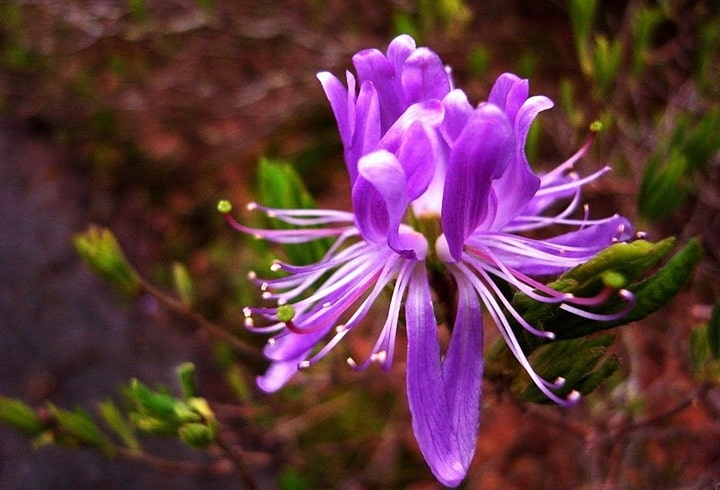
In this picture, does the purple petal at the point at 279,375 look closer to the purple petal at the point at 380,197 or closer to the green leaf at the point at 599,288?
the purple petal at the point at 380,197

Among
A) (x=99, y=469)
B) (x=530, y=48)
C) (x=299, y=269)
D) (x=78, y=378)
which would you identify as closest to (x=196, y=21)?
(x=530, y=48)

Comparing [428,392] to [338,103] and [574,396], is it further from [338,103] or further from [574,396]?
[338,103]

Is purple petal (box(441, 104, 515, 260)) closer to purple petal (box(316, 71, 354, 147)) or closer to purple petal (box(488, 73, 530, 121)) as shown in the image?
purple petal (box(488, 73, 530, 121))

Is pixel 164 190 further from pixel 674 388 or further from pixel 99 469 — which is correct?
pixel 674 388

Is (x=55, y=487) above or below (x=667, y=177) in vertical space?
below

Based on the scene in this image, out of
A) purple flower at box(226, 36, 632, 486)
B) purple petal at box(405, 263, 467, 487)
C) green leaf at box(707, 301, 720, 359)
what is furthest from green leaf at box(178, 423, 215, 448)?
green leaf at box(707, 301, 720, 359)

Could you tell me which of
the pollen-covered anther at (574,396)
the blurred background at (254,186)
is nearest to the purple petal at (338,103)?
the pollen-covered anther at (574,396)

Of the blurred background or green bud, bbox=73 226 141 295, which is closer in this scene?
green bud, bbox=73 226 141 295
